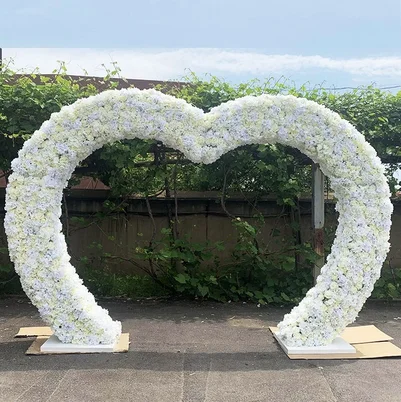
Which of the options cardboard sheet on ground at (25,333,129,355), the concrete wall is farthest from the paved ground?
the concrete wall

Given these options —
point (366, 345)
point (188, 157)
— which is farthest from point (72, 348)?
point (366, 345)

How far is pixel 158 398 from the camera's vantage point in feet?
11.4

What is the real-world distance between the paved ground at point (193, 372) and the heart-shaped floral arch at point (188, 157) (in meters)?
0.37

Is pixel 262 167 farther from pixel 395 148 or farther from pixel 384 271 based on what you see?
pixel 384 271

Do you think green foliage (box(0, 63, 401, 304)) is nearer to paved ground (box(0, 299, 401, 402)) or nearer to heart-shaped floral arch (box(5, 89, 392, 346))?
paved ground (box(0, 299, 401, 402))

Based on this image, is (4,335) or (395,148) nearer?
(4,335)

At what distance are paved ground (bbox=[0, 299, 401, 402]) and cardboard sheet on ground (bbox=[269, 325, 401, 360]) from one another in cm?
9

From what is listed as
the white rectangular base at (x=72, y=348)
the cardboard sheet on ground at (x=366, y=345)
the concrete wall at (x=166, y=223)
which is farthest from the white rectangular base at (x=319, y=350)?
the concrete wall at (x=166, y=223)

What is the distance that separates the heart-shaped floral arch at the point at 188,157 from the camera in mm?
4305

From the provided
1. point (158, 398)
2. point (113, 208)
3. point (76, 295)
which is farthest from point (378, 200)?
point (113, 208)

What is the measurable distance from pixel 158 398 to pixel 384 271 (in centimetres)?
432

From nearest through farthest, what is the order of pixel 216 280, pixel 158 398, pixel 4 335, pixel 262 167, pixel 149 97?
pixel 158 398 → pixel 149 97 → pixel 4 335 → pixel 262 167 → pixel 216 280

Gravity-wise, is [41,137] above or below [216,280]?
above

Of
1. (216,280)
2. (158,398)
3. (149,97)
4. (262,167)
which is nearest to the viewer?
(158,398)
